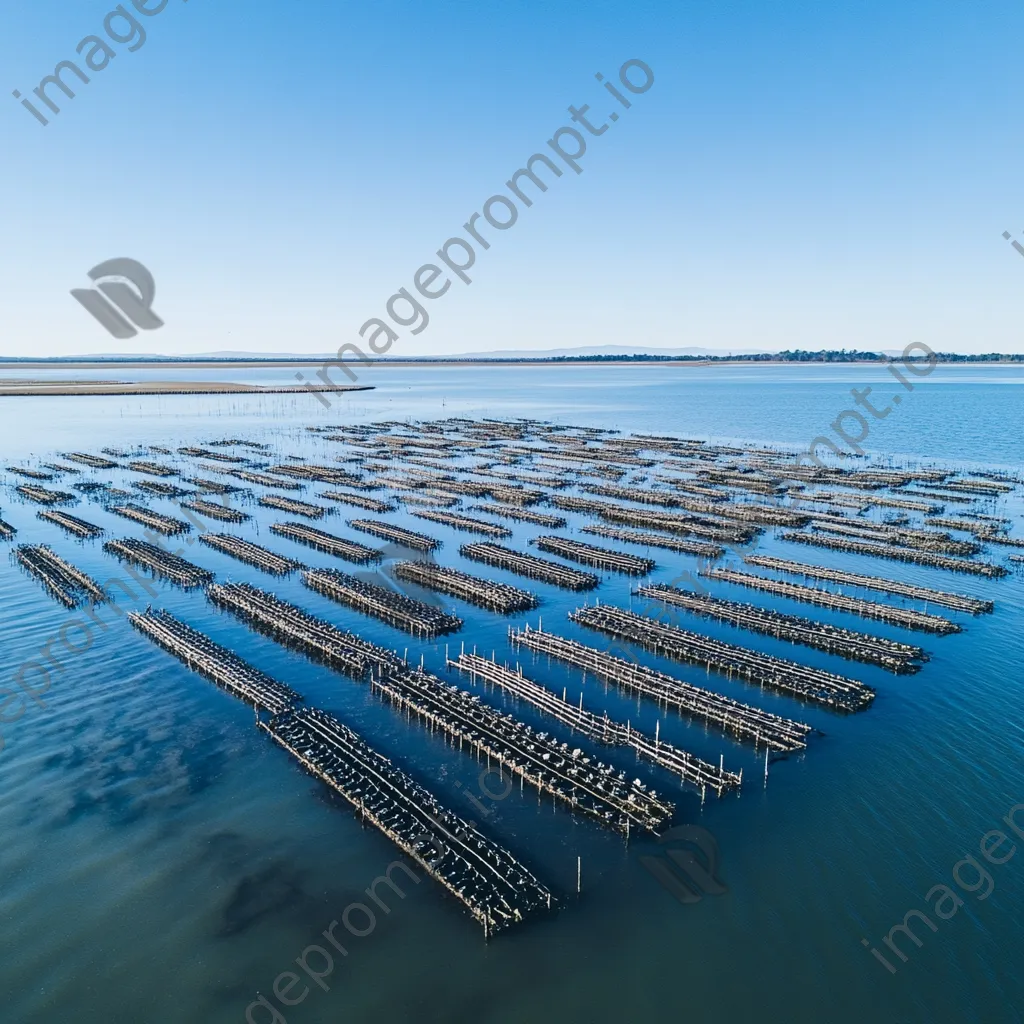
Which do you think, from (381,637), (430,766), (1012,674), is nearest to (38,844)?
(430,766)

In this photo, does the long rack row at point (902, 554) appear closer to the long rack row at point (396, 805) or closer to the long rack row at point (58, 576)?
the long rack row at point (396, 805)

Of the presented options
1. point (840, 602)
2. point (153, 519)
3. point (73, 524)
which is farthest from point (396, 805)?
point (73, 524)

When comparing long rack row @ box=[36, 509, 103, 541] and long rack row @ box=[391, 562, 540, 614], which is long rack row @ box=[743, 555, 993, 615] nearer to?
long rack row @ box=[391, 562, 540, 614]

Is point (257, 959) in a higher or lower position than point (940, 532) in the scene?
lower

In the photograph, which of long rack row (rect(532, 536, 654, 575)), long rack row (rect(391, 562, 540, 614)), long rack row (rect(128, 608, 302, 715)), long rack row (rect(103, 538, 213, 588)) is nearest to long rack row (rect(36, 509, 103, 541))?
long rack row (rect(103, 538, 213, 588))

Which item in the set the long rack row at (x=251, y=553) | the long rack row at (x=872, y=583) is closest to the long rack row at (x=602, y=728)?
the long rack row at (x=251, y=553)

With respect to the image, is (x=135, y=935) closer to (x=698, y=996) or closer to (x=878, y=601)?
(x=698, y=996)

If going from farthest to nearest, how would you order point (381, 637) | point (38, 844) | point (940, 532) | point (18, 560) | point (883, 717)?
Result: point (940, 532)
point (18, 560)
point (381, 637)
point (883, 717)
point (38, 844)

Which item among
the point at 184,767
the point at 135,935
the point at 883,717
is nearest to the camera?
the point at 135,935
